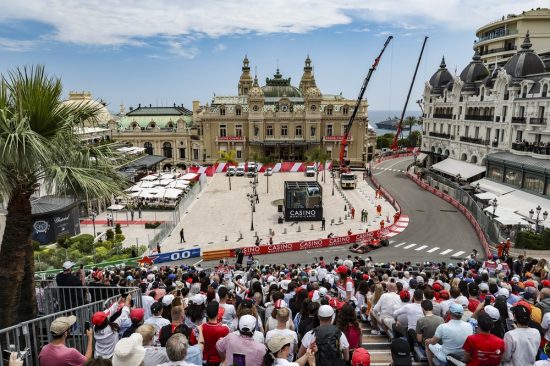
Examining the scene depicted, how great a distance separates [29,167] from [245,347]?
4780 millimetres

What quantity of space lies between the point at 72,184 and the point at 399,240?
3138 cm

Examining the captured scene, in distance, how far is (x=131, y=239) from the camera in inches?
1380

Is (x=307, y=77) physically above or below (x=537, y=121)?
above

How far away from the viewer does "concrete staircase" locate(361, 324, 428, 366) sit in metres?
8.97

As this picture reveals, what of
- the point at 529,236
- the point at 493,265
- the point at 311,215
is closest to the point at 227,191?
the point at 311,215

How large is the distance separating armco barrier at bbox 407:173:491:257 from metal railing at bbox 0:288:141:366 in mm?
28229

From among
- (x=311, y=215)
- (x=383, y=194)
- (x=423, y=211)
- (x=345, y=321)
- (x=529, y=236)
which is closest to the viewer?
(x=345, y=321)

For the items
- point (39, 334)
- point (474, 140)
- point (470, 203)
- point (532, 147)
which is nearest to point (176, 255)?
point (39, 334)

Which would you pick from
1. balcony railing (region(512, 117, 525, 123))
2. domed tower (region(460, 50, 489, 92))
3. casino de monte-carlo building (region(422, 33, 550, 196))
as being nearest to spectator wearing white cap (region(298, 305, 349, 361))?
casino de monte-carlo building (region(422, 33, 550, 196))

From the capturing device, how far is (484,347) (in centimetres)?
667

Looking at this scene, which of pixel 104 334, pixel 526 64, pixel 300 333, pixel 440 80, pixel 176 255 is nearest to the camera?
pixel 104 334

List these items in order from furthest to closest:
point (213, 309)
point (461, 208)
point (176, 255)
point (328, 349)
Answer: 1. point (461, 208)
2. point (176, 255)
3. point (213, 309)
4. point (328, 349)

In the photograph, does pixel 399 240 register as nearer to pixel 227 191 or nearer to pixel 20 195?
pixel 227 191

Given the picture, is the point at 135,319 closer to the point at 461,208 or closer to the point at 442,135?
the point at 461,208
